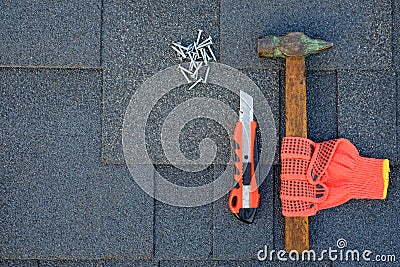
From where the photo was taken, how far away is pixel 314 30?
5.84 feet

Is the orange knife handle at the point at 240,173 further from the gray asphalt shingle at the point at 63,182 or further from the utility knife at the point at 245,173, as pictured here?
the gray asphalt shingle at the point at 63,182

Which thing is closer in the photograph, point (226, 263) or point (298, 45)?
point (298, 45)

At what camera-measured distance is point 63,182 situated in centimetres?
181

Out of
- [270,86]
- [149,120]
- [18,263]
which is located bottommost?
[18,263]

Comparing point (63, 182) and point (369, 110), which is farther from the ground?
point (369, 110)

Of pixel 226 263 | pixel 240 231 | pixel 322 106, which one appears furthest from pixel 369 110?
pixel 226 263

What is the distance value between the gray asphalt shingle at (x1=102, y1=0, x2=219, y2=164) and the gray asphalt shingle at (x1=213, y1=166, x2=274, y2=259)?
41 centimetres

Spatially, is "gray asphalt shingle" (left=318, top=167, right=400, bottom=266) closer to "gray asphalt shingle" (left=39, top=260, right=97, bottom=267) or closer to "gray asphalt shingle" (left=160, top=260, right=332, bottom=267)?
"gray asphalt shingle" (left=160, top=260, right=332, bottom=267)

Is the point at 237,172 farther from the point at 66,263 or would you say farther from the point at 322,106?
the point at 66,263

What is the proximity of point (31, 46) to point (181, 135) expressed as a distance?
0.62m

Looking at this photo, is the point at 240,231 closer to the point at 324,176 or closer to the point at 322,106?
the point at 324,176

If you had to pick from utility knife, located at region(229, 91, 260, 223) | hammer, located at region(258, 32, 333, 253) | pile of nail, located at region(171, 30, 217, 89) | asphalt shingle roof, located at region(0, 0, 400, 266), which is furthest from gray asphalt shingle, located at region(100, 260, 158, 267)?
pile of nail, located at region(171, 30, 217, 89)

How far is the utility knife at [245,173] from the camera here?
1.71m

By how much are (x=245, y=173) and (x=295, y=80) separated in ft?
1.16
